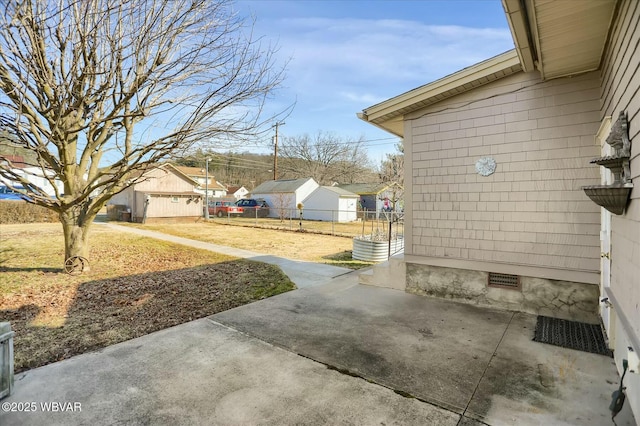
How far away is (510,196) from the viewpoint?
185 inches

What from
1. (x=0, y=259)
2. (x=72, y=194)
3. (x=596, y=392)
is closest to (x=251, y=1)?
(x=72, y=194)

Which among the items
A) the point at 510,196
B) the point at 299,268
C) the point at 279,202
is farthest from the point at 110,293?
the point at 279,202

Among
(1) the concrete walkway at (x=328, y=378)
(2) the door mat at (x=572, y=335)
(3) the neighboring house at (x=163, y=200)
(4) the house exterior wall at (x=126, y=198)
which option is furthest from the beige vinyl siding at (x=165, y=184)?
(2) the door mat at (x=572, y=335)

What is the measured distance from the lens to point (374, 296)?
5.42m

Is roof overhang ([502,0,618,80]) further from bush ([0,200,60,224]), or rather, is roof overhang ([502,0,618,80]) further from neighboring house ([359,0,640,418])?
bush ([0,200,60,224])

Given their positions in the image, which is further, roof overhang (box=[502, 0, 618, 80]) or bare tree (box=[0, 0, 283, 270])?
bare tree (box=[0, 0, 283, 270])

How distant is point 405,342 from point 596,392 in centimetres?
162

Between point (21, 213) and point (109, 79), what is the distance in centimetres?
1943

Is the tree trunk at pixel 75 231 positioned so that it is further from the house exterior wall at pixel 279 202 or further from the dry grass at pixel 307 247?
the house exterior wall at pixel 279 202

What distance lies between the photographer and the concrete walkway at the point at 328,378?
90.7 inches

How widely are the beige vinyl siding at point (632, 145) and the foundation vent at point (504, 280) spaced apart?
1.62 metres

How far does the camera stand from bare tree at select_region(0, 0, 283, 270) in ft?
15.9

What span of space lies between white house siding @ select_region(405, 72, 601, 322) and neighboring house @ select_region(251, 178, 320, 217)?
2190cm

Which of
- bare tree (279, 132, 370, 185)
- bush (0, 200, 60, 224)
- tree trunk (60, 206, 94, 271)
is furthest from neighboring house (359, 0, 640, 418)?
bare tree (279, 132, 370, 185)
